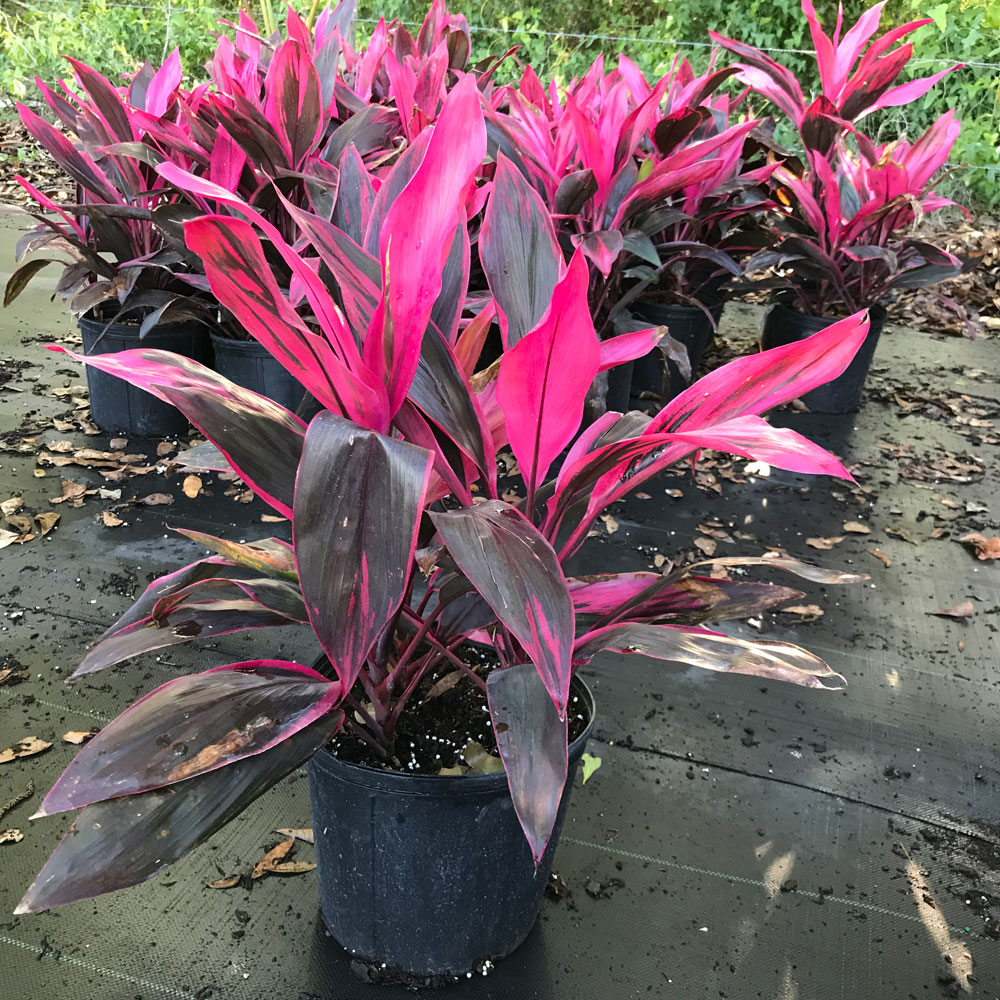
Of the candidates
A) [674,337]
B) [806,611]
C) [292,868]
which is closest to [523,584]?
[292,868]

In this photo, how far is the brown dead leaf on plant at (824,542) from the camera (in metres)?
2.17

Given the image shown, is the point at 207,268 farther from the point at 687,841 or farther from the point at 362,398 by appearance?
the point at 687,841

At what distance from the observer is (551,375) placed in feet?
2.54

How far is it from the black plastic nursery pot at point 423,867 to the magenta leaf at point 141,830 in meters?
0.20

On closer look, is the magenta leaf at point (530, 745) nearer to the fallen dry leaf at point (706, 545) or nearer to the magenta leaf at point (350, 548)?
the magenta leaf at point (350, 548)

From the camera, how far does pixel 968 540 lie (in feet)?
7.26

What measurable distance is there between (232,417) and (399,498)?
209 mm

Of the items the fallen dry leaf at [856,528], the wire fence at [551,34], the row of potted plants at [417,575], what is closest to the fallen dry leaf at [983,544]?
the fallen dry leaf at [856,528]

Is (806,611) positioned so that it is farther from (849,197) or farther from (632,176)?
(849,197)

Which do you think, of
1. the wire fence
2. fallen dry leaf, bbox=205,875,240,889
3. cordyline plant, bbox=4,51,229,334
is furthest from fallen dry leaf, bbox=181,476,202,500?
the wire fence

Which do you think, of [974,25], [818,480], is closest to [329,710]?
[818,480]

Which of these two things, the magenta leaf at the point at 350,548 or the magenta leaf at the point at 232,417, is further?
the magenta leaf at the point at 232,417

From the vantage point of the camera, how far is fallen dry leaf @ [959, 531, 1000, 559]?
2143mm

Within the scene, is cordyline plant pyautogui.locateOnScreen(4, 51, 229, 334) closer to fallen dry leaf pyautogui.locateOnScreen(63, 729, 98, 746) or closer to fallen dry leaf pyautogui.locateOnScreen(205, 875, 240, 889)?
fallen dry leaf pyautogui.locateOnScreen(63, 729, 98, 746)
